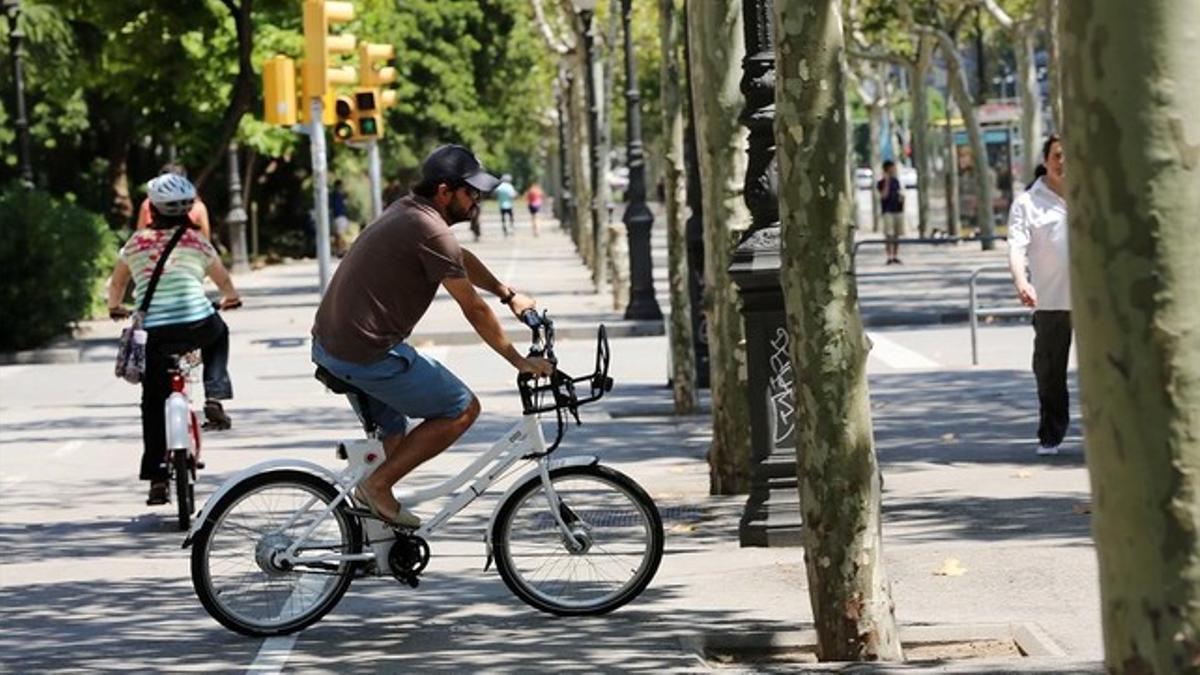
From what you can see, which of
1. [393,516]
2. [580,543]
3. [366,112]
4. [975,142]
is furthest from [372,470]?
[975,142]

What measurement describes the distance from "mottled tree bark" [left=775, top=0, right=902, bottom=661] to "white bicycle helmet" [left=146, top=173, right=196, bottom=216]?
5485 mm

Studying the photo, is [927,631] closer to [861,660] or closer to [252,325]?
[861,660]

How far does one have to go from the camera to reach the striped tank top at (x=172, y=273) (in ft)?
44.5

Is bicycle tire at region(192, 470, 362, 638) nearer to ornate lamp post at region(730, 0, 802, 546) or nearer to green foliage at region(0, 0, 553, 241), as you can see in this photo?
ornate lamp post at region(730, 0, 802, 546)

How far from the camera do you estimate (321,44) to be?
30375 millimetres

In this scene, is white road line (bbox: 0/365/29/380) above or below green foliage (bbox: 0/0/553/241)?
below

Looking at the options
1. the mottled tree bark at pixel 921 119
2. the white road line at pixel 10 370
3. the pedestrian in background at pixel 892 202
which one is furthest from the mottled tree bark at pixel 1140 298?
the mottled tree bark at pixel 921 119

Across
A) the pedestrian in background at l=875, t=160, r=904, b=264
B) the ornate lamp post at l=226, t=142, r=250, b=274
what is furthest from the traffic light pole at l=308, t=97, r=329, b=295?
the ornate lamp post at l=226, t=142, r=250, b=274

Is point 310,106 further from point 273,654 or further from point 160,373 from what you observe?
point 273,654

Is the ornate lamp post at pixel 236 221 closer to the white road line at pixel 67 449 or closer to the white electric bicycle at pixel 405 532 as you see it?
the white road line at pixel 67 449

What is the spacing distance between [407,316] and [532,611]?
127 centimetres

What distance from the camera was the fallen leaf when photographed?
10922 millimetres

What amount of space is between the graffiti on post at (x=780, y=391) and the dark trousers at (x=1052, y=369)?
3250 mm

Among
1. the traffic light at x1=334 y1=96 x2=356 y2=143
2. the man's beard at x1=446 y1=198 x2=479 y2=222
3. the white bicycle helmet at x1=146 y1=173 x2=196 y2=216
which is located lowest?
the man's beard at x1=446 y1=198 x2=479 y2=222
